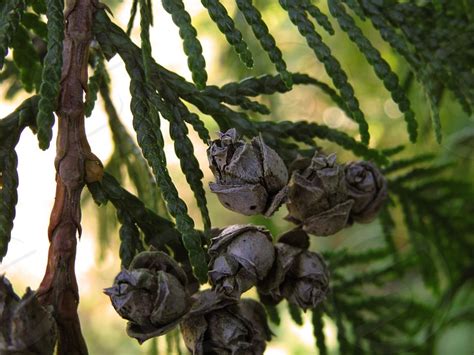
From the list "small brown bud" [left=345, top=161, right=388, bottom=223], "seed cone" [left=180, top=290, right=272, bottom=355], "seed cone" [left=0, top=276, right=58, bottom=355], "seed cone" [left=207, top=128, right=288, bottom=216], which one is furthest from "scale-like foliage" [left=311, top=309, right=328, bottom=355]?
"seed cone" [left=0, top=276, right=58, bottom=355]

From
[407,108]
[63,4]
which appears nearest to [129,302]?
[63,4]

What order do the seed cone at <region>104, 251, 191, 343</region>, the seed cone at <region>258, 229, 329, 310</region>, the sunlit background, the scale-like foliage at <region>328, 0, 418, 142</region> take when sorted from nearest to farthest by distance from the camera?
the seed cone at <region>104, 251, 191, 343</region> < the seed cone at <region>258, 229, 329, 310</region> < the scale-like foliage at <region>328, 0, 418, 142</region> < the sunlit background

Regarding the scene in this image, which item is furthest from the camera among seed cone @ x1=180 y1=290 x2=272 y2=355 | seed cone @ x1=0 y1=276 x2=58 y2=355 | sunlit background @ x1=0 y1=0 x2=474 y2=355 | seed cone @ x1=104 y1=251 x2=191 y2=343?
sunlit background @ x1=0 y1=0 x2=474 y2=355

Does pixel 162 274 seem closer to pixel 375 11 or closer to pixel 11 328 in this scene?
pixel 11 328

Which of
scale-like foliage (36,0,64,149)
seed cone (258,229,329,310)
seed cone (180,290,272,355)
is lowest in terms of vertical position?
seed cone (180,290,272,355)

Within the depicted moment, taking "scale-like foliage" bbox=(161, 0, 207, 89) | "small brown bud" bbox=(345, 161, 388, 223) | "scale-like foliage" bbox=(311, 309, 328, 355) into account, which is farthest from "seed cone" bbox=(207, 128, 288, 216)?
"scale-like foliage" bbox=(311, 309, 328, 355)

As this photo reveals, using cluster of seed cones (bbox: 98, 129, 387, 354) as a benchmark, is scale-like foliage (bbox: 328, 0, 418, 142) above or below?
above

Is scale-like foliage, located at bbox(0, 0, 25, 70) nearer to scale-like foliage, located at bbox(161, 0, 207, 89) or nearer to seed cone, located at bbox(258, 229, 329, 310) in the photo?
scale-like foliage, located at bbox(161, 0, 207, 89)

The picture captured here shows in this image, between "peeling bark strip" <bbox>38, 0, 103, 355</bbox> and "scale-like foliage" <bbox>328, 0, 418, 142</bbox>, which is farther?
"scale-like foliage" <bbox>328, 0, 418, 142</bbox>
